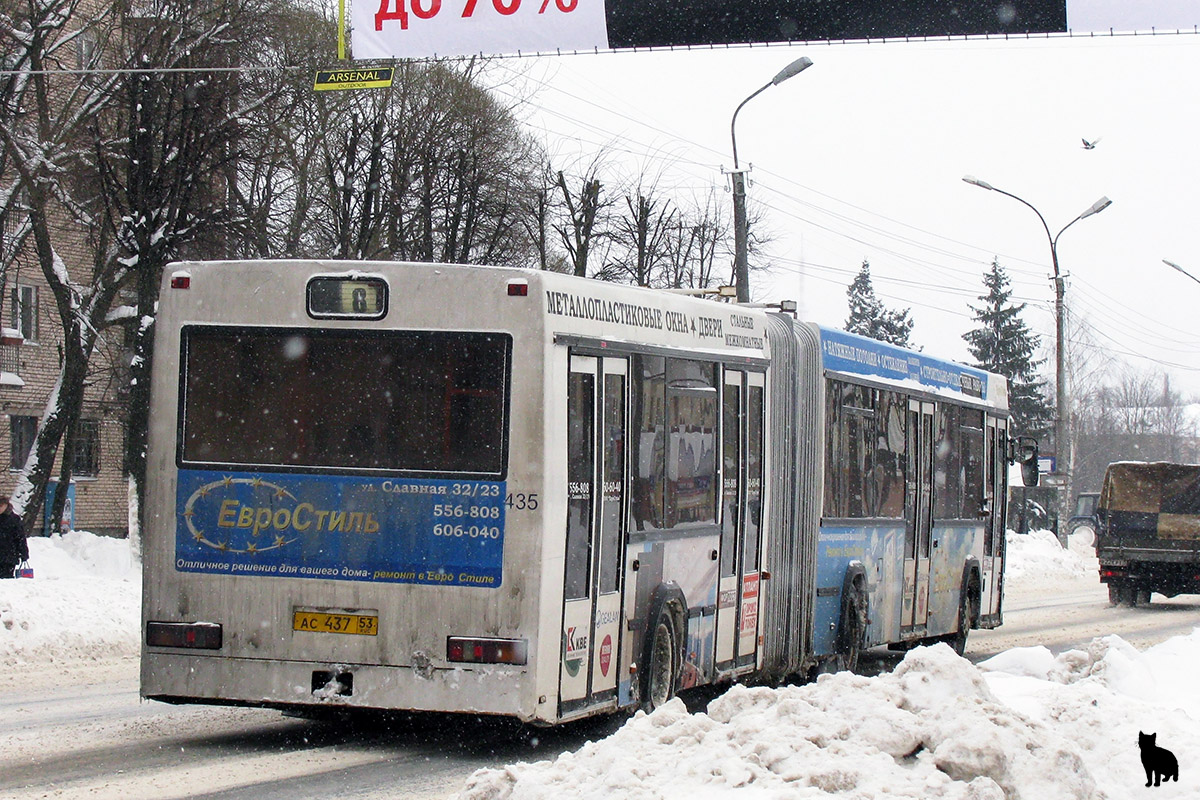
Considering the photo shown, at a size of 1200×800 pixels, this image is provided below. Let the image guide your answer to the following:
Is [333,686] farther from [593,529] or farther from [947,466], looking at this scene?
[947,466]

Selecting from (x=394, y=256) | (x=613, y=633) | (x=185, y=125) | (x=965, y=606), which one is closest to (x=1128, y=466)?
(x=965, y=606)

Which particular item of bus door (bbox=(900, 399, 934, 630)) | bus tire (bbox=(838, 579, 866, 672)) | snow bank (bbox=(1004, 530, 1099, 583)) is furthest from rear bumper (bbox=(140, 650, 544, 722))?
snow bank (bbox=(1004, 530, 1099, 583))

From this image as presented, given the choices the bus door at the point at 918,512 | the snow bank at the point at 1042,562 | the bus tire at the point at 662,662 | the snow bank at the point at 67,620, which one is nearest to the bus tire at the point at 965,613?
the bus door at the point at 918,512

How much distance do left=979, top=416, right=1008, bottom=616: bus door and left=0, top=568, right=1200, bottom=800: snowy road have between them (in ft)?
29.3

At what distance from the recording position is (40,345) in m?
41.5

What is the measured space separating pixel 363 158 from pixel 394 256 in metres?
1.96

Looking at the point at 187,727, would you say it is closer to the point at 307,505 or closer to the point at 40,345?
the point at 307,505

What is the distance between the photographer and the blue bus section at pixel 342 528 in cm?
888

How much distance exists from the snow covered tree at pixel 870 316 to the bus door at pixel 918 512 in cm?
6453

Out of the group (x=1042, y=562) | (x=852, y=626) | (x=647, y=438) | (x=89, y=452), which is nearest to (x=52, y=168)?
(x=852, y=626)

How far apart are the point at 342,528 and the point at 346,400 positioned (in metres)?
0.70

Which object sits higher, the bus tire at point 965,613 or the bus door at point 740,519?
the bus door at point 740,519

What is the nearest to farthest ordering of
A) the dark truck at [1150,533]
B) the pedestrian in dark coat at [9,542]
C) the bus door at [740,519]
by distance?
the bus door at [740,519]
the pedestrian in dark coat at [9,542]
the dark truck at [1150,533]

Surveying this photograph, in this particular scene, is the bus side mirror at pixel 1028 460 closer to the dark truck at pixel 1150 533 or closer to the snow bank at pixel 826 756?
the dark truck at pixel 1150 533
